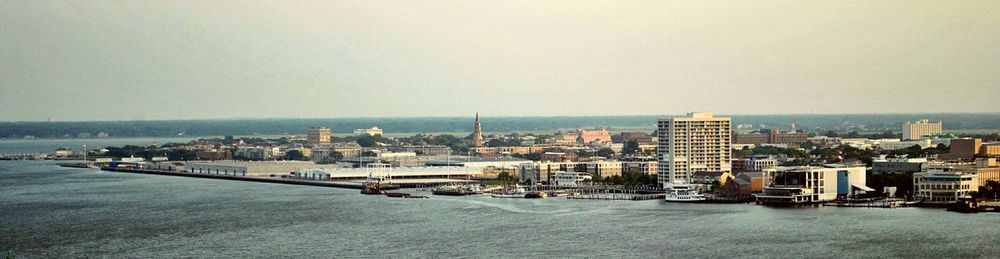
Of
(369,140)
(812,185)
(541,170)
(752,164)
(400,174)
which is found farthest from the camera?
(369,140)

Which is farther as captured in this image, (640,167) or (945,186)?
(640,167)

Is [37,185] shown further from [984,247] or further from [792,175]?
[984,247]

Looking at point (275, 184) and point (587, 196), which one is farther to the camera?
point (275, 184)

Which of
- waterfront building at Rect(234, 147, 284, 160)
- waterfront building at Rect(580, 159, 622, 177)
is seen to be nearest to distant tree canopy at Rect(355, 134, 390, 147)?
waterfront building at Rect(234, 147, 284, 160)

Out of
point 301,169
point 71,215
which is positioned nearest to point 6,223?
point 71,215

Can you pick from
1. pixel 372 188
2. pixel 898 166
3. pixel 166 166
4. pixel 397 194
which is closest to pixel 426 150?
pixel 166 166

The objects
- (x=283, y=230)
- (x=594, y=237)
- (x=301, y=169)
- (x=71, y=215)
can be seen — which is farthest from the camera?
(x=301, y=169)

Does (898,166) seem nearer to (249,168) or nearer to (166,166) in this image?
(249,168)
